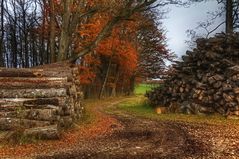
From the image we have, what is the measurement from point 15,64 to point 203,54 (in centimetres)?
2039

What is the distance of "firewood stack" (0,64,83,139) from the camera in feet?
42.2

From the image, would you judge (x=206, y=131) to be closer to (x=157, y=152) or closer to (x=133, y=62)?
(x=157, y=152)

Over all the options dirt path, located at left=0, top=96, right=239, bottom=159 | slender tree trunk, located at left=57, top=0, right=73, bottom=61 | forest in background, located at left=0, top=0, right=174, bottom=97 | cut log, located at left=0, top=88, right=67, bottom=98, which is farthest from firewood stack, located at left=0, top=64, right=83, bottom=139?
forest in background, located at left=0, top=0, right=174, bottom=97

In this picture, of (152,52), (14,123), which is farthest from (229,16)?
(152,52)

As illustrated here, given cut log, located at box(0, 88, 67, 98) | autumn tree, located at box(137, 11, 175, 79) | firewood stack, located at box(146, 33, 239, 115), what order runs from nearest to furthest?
1. cut log, located at box(0, 88, 67, 98)
2. firewood stack, located at box(146, 33, 239, 115)
3. autumn tree, located at box(137, 11, 175, 79)

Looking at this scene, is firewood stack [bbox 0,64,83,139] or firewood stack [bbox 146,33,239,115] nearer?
firewood stack [bbox 0,64,83,139]

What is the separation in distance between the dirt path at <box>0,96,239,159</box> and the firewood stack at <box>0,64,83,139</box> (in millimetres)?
649

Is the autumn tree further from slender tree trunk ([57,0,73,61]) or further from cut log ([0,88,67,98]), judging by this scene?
cut log ([0,88,67,98])

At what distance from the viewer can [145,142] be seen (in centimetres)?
1230

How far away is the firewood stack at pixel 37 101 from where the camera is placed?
1288 centimetres

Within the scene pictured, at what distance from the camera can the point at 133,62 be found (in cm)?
3956

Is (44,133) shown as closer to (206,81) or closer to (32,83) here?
(32,83)

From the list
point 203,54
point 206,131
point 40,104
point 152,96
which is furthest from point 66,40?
point 206,131

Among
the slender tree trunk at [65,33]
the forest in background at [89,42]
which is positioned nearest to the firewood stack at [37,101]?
the slender tree trunk at [65,33]
